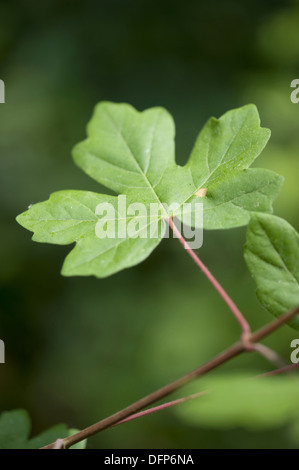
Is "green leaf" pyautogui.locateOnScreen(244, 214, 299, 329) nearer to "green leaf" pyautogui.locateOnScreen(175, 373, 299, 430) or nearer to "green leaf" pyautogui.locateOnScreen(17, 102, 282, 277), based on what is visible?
"green leaf" pyautogui.locateOnScreen(17, 102, 282, 277)

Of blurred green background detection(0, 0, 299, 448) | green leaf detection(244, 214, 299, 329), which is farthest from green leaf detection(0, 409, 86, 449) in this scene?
blurred green background detection(0, 0, 299, 448)

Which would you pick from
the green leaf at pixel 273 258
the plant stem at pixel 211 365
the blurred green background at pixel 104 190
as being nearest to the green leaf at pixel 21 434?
the plant stem at pixel 211 365

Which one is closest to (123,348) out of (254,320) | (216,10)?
(254,320)


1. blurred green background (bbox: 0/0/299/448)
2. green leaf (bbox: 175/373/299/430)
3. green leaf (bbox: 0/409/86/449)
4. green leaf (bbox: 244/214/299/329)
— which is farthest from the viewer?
blurred green background (bbox: 0/0/299/448)

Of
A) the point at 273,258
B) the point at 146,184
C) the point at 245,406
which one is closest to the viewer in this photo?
the point at 245,406

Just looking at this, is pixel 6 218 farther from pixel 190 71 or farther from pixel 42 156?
pixel 190 71

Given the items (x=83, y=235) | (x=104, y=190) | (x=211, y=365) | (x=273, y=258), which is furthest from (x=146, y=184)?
(x=104, y=190)

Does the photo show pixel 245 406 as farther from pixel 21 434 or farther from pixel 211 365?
pixel 21 434
